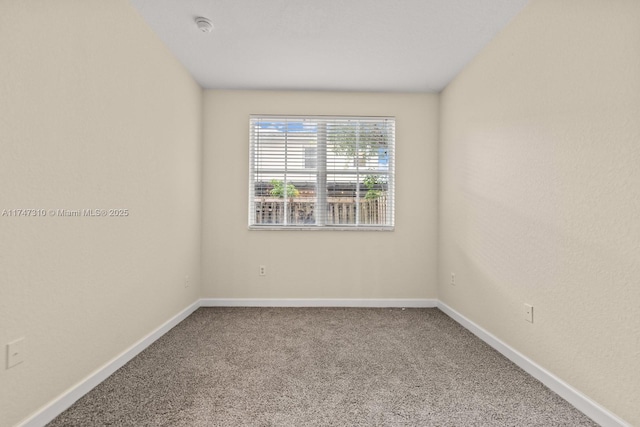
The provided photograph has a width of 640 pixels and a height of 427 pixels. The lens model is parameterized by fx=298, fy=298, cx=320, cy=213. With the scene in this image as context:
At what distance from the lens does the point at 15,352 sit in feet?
4.38

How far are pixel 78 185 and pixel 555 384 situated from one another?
302 cm

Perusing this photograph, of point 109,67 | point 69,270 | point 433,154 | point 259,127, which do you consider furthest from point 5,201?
point 433,154

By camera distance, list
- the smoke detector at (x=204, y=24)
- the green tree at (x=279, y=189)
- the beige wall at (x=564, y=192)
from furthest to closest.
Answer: the green tree at (x=279, y=189) < the smoke detector at (x=204, y=24) < the beige wall at (x=564, y=192)

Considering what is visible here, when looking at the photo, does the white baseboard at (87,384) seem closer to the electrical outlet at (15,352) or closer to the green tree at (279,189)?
the electrical outlet at (15,352)

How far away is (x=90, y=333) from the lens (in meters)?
1.78

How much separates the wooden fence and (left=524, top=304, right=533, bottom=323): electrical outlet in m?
1.74

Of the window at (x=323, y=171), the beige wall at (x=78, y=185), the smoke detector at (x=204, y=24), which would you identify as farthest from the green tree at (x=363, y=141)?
the beige wall at (x=78, y=185)

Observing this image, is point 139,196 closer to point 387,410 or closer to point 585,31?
point 387,410

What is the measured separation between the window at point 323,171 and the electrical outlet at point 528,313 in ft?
5.55

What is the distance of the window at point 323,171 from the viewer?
11.6ft

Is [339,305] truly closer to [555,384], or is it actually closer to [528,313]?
[528,313]

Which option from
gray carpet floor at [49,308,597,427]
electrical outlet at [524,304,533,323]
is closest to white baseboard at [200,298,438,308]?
gray carpet floor at [49,308,597,427]

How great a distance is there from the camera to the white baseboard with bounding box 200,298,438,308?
3.44 meters

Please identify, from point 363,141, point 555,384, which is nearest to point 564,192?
point 555,384
